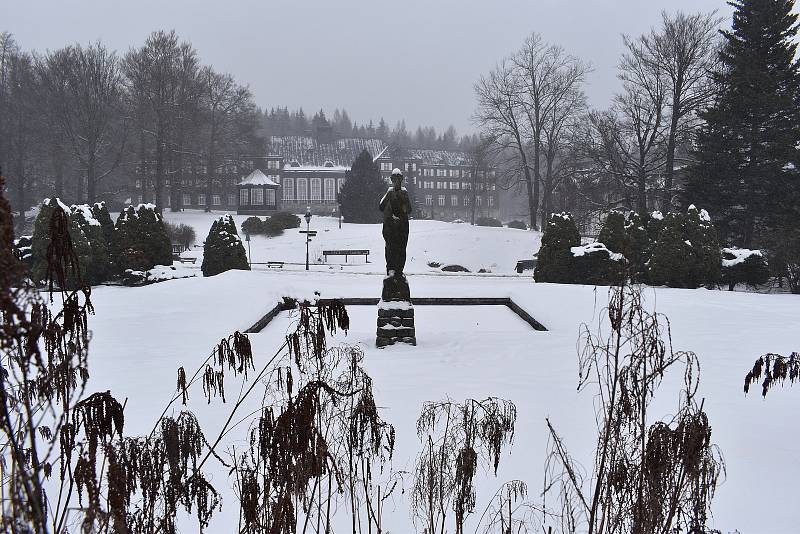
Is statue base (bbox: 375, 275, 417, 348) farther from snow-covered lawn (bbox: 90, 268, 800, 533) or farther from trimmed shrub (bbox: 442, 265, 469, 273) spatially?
trimmed shrub (bbox: 442, 265, 469, 273)

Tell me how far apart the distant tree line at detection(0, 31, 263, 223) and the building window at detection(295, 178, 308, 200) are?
22.0 metres

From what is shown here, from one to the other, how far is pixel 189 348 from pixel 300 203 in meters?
63.1

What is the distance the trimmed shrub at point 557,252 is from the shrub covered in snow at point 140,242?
13018 millimetres

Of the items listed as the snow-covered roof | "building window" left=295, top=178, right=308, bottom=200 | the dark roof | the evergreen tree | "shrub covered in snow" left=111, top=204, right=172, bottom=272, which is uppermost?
the dark roof

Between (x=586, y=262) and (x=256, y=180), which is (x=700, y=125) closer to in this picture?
(x=586, y=262)

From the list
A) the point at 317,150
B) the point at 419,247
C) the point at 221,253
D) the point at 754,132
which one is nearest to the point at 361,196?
the point at 419,247

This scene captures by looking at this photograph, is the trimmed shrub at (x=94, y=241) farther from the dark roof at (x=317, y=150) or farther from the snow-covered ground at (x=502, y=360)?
the dark roof at (x=317, y=150)

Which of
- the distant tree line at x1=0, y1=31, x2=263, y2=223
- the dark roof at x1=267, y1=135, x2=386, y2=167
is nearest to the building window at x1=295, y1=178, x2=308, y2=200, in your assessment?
the dark roof at x1=267, y1=135, x2=386, y2=167

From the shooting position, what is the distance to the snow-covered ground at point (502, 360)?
543cm

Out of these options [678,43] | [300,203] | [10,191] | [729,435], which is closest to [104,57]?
[10,191]

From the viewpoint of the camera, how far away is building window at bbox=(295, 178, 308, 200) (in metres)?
74.0

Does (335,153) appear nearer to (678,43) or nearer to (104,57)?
(104,57)

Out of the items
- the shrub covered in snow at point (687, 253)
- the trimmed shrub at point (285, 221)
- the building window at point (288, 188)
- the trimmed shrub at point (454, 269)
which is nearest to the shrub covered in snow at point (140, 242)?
the trimmed shrub at point (454, 269)

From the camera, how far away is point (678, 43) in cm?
2936
